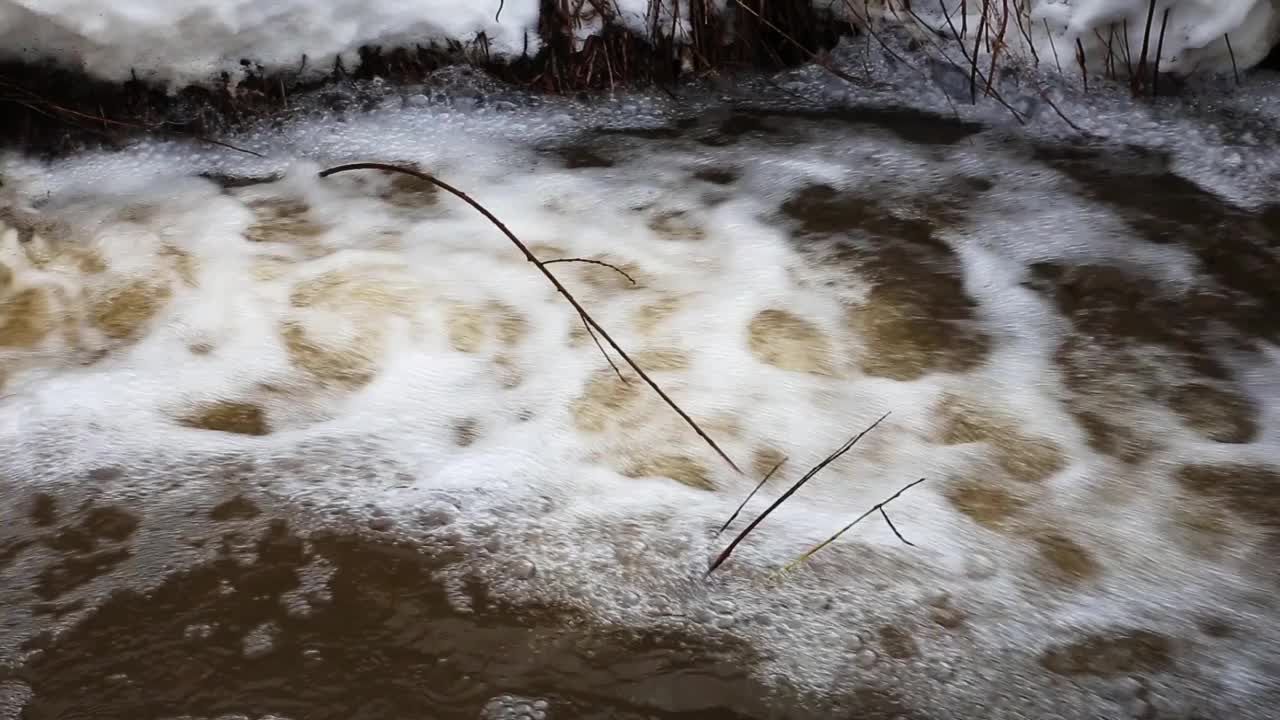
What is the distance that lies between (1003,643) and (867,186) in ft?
5.45

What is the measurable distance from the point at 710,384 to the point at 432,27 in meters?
1.70

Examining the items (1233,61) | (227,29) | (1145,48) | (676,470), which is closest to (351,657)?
(676,470)

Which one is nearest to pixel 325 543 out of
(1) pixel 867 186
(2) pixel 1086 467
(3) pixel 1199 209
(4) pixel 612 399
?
(4) pixel 612 399

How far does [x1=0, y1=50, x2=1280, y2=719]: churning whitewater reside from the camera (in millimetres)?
1824

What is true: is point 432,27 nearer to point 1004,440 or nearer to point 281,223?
point 281,223

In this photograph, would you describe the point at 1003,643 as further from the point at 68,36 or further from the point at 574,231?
the point at 68,36

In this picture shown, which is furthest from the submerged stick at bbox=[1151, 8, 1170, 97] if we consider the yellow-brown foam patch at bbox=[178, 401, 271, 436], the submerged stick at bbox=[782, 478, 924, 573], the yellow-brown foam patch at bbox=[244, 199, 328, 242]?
the yellow-brown foam patch at bbox=[178, 401, 271, 436]

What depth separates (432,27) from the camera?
10.5ft

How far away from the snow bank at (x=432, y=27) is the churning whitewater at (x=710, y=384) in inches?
10.3

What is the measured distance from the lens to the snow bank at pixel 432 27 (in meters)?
2.89

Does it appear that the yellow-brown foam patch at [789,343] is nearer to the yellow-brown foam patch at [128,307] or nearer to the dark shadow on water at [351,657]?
the dark shadow on water at [351,657]

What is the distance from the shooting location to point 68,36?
2.89m

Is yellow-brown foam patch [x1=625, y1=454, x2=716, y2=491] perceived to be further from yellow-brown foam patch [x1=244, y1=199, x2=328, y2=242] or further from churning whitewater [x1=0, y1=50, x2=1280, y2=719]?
yellow-brown foam patch [x1=244, y1=199, x2=328, y2=242]

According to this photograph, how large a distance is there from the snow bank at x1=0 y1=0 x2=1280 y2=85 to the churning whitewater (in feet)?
0.86
